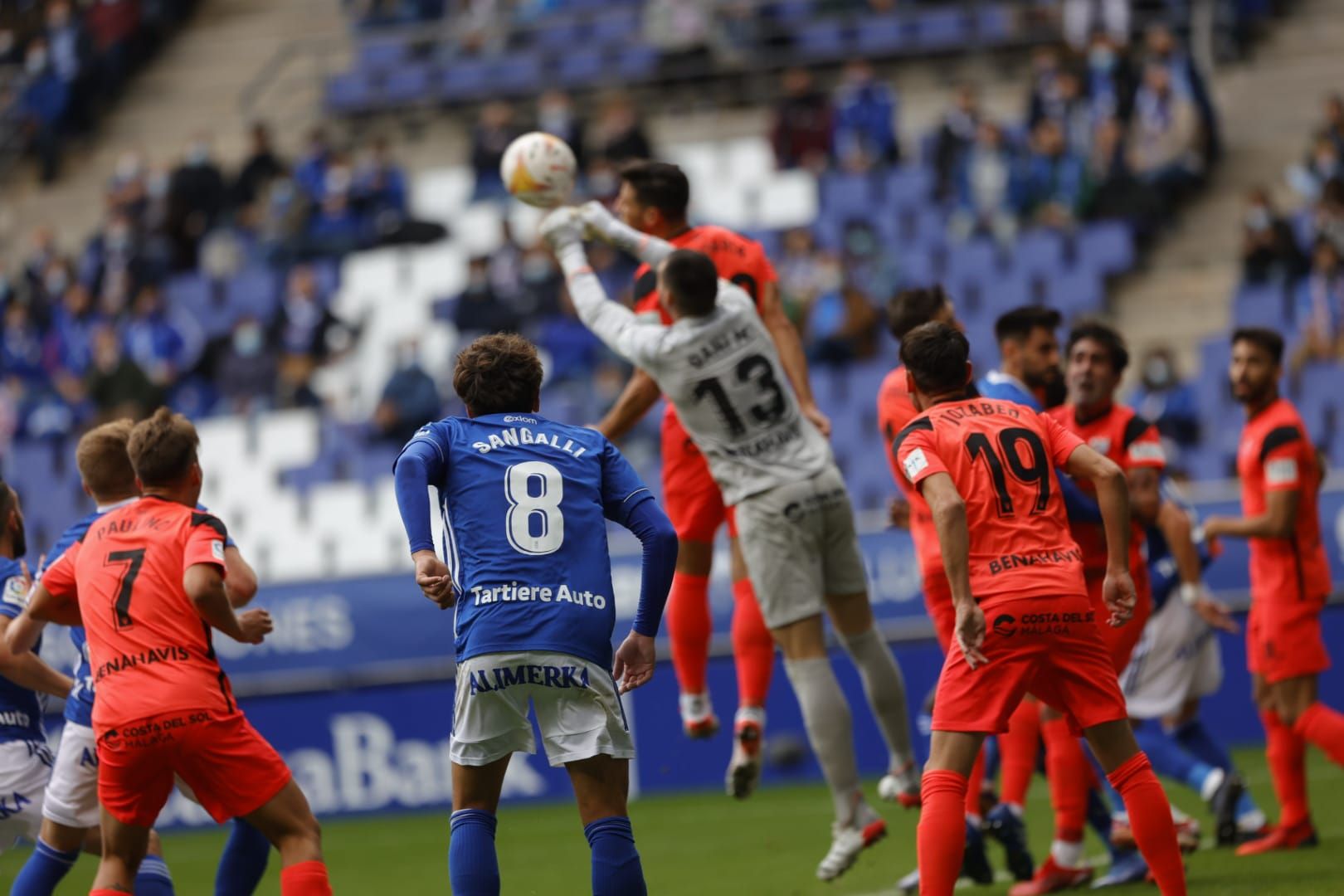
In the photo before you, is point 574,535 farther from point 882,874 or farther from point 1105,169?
point 1105,169

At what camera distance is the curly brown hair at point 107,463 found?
727 centimetres

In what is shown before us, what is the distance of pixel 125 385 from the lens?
1933 centimetres

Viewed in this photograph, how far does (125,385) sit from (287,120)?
22.7 feet

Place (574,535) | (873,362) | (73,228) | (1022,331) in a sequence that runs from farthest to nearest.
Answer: (73,228), (873,362), (1022,331), (574,535)

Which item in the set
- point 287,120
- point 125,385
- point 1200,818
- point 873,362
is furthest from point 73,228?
point 1200,818

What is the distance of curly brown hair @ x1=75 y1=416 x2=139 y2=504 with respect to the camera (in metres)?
7.27

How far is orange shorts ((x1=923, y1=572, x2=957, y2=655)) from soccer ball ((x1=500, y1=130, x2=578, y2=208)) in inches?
95.1

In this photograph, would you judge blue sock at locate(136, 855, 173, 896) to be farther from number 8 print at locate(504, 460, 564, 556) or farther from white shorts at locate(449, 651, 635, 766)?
number 8 print at locate(504, 460, 564, 556)

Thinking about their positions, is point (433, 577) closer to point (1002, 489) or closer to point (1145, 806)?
point (1002, 489)

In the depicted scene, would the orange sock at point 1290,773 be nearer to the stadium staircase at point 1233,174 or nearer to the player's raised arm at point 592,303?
the player's raised arm at point 592,303

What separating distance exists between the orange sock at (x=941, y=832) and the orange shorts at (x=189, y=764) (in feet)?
7.27

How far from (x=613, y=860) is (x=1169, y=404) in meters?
10.7

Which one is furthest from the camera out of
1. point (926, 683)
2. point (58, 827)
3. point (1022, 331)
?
point (926, 683)

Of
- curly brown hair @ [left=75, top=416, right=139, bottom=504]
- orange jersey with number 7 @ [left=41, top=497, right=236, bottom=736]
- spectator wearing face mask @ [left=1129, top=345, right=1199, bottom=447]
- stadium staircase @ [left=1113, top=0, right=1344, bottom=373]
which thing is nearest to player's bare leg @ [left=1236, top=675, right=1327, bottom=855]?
orange jersey with number 7 @ [left=41, top=497, right=236, bottom=736]
